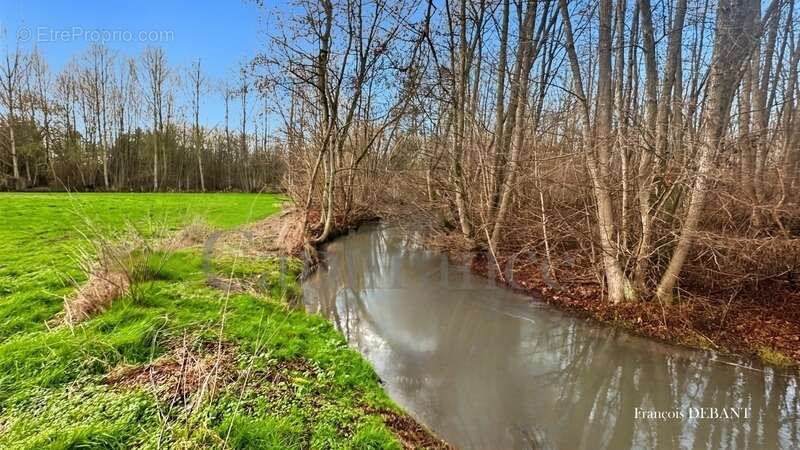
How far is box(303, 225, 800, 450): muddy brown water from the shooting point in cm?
274

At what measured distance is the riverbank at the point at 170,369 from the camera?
6.84ft

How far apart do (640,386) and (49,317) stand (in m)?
5.74

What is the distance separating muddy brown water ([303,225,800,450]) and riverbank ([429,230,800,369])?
21 cm

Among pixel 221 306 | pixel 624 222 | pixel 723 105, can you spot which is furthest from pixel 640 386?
pixel 221 306

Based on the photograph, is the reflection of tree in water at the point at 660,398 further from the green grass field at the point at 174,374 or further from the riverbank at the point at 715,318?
the green grass field at the point at 174,374

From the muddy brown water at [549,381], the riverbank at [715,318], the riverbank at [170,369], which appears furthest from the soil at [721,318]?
the riverbank at [170,369]

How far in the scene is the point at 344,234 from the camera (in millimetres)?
11141

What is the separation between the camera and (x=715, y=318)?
13.9ft

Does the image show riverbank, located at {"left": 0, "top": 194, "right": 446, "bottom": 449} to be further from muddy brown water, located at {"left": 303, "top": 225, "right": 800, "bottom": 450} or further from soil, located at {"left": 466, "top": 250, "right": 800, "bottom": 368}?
soil, located at {"left": 466, "top": 250, "right": 800, "bottom": 368}

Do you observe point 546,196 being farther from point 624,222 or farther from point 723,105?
point 723,105

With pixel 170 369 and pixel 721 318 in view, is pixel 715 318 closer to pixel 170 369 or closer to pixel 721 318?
pixel 721 318

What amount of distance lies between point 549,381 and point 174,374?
132 inches

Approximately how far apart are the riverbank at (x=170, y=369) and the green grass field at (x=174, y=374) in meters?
0.01

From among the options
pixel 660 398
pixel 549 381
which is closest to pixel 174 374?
pixel 549 381
